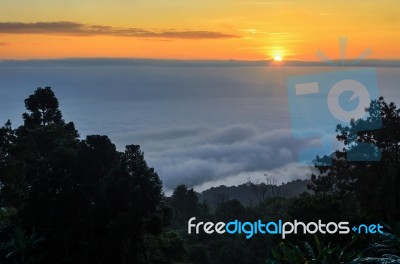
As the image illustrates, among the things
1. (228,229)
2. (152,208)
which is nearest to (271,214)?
(228,229)

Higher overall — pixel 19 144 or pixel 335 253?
pixel 19 144

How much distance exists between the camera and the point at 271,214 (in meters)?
63.1

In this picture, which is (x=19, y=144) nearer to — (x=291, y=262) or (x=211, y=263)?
(x=211, y=263)

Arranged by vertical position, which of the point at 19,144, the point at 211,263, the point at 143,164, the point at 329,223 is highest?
the point at 19,144

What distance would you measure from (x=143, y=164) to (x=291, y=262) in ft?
36.1

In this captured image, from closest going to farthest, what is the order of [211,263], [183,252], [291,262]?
[291,262] → [183,252] → [211,263]

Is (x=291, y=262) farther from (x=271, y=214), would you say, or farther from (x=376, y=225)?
(x=271, y=214)

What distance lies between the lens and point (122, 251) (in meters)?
32.1

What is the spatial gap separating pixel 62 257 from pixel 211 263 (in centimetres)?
2689

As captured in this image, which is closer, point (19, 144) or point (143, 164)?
point (143, 164)

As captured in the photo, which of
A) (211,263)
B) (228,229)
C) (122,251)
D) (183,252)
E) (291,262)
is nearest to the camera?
(291,262)

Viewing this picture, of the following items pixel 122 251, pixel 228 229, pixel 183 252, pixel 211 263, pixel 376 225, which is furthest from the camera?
pixel 228 229

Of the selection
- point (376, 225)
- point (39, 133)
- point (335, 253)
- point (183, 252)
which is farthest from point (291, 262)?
point (39, 133)

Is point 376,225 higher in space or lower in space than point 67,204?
lower
